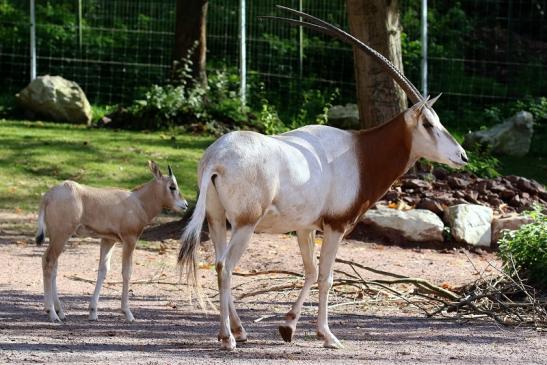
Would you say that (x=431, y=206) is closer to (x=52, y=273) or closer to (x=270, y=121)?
(x=270, y=121)

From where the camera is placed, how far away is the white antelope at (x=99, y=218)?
7914 millimetres

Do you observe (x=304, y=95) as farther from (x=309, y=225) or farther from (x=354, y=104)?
(x=309, y=225)

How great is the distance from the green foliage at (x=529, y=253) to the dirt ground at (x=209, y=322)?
0.86 metres

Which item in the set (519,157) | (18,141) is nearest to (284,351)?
(18,141)

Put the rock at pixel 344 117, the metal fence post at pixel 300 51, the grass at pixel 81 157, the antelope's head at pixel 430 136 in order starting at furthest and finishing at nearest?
1. the metal fence post at pixel 300 51
2. the rock at pixel 344 117
3. the grass at pixel 81 157
4. the antelope's head at pixel 430 136

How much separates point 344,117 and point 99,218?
940 centimetres

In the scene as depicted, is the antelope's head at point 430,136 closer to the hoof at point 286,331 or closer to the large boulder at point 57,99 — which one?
the hoof at point 286,331

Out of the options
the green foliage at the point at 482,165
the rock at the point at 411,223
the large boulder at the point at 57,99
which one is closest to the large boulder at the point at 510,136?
the green foliage at the point at 482,165

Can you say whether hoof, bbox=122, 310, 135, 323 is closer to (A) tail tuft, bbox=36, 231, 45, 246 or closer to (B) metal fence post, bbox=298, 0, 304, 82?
(A) tail tuft, bbox=36, 231, 45, 246

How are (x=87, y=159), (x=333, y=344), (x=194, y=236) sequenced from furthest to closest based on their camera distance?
(x=87, y=159) < (x=333, y=344) < (x=194, y=236)

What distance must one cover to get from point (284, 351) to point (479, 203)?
592 centimetres

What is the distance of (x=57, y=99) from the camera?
17156 mm

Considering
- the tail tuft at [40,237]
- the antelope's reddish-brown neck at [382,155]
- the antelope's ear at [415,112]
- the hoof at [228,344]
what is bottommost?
the hoof at [228,344]

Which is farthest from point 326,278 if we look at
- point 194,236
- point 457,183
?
point 457,183
